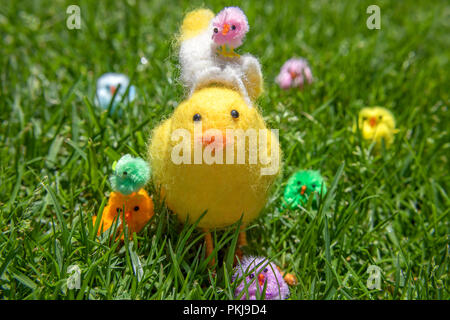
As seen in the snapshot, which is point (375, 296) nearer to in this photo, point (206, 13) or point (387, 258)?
point (387, 258)

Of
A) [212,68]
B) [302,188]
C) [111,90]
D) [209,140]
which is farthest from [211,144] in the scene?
[111,90]

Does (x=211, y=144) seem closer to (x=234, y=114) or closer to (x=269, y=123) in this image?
(x=234, y=114)

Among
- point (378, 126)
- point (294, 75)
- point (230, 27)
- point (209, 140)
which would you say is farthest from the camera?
point (294, 75)

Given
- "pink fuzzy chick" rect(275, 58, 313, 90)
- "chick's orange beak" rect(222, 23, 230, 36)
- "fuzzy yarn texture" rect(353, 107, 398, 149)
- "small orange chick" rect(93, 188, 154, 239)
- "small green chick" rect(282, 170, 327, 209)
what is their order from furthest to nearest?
"pink fuzzy chick" rect(275, 58, 313, 90)
"fuzzy yarn texture" rect(353, 107, 398, 149)
"small green chick" rect(282, 170, 327, 209)
"small orange chick" rect(93, 188, 154, 239)
"chick's orange beak" rect(222, 23, 230, 36)

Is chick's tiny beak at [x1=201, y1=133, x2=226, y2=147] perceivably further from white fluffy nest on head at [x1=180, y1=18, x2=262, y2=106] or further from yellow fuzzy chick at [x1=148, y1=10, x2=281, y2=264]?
white fluffy nest on head at [x1=180, y1=18, x2=262, y2=106]

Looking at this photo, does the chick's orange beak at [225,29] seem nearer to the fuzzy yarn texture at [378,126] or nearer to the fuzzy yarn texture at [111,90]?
the fuzzy yarn texture at [111,90]

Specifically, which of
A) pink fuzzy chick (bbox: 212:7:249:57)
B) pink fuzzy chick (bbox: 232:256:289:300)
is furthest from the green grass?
pink fuzzy chick (bbox: 212:7:249:57)
